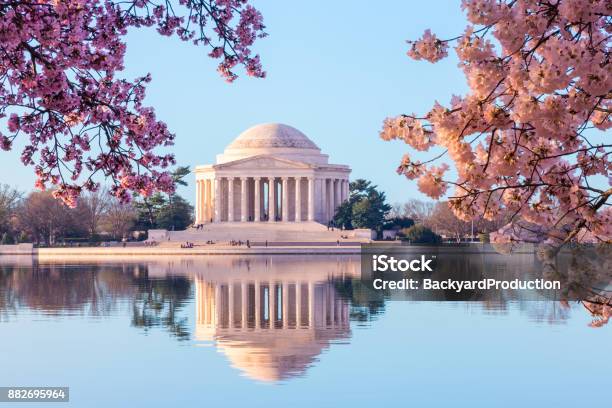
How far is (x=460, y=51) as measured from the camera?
29.6 ft

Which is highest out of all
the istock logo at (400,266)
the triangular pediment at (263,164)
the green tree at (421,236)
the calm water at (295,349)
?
the triangular pediment at (263,164)

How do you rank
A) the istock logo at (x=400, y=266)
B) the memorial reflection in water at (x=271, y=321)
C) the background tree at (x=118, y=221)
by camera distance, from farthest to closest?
the background tree at (x=118, y=221), the istock logo at (x=400, y=266), the memorial reflection in water at (x=271, y=321)

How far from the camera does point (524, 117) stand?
847 centimetres

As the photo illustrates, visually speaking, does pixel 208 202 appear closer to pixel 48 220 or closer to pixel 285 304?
pixel 48 220

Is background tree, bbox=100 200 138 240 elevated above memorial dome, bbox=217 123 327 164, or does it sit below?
below

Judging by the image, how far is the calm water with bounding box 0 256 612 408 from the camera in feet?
56.3

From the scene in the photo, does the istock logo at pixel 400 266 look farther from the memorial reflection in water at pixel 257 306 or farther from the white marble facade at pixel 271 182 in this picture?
the white marble facade at pixel 271 182

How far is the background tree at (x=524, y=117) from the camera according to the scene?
817 centimetres

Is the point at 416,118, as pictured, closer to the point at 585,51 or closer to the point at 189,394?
the point at 585,51

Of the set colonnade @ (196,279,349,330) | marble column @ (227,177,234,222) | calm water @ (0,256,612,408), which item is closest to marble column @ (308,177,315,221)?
marble column @ (227,177,234,222)

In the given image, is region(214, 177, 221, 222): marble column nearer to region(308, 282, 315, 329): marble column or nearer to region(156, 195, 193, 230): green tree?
region(156, 195, 193, 230): green tree

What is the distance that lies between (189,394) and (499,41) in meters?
10.0

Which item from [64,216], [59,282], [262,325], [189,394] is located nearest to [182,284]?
[59,282]
